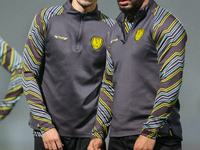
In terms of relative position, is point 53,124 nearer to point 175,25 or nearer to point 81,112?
point 81,112

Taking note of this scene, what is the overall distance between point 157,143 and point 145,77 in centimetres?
28

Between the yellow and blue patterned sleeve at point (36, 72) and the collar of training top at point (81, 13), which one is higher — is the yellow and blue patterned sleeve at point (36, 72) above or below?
below

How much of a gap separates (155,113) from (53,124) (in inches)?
23.7

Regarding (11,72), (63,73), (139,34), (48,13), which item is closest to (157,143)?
(139,34)

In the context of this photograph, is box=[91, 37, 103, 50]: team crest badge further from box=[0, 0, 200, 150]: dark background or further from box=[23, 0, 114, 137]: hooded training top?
box=[0, 0, 200, 150]: dark background

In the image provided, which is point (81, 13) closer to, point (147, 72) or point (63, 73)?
point (63, 73)

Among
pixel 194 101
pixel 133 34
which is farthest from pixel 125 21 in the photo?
pixel 194 101

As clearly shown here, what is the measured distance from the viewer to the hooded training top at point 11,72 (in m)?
1.47

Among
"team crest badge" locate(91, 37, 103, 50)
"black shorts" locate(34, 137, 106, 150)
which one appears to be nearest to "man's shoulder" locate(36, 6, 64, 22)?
"team crest badge" locate(91, 37, 103, 50)

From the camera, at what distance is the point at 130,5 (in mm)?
1609

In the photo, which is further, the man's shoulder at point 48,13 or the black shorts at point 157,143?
the man's shoulder at point 48,13

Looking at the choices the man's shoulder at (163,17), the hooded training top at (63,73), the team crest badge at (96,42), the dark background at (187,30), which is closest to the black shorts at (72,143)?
the hooded training top at (63,73)

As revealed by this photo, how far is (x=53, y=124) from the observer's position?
183cm

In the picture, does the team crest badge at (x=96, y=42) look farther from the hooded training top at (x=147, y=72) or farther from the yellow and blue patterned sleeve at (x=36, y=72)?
the yellow and blue patterned sleeve at (x=36, y=72)
